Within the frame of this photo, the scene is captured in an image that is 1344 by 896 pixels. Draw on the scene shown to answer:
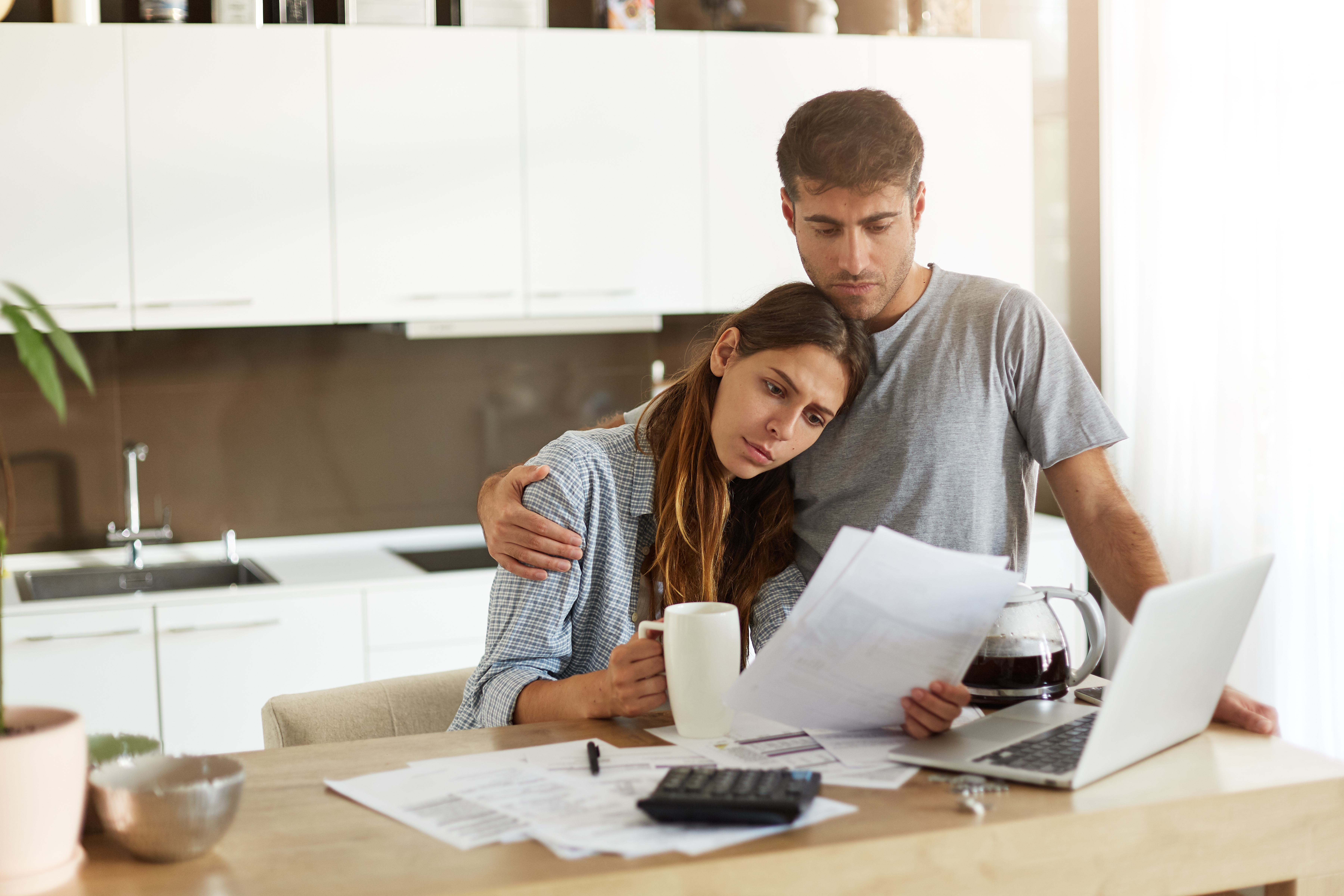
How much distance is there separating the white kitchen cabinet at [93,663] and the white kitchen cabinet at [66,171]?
2.22 feet

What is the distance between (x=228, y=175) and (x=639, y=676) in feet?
6.78

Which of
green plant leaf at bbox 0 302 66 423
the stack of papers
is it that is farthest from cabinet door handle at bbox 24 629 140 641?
green plant leaf at bbox 0 302 66 423

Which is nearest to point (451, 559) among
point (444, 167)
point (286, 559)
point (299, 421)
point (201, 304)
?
point (286, 559)

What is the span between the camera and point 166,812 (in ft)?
2.93

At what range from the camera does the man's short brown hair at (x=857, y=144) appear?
5.08 ft

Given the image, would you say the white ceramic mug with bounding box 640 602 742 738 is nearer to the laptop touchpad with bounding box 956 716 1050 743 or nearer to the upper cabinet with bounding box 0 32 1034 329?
the laptop touchpad with bounding box 956 716 1050 743

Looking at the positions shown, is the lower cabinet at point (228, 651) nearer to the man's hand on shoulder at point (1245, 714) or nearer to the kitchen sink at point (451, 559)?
the kitchen sink at point (451, 559)

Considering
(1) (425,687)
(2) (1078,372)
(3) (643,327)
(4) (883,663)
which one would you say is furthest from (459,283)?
(4) (883,663)

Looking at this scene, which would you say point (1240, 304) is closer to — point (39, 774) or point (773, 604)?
point (773, 604)

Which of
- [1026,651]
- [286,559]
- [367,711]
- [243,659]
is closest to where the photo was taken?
[1026,651]

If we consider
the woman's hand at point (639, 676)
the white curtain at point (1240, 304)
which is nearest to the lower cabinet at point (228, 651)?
the woman's hand at point (639, 676)

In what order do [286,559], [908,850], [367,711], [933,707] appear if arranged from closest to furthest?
[908,850]
[933,707]
[367,711]
[286,559]

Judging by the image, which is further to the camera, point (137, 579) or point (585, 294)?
point (585, 294)

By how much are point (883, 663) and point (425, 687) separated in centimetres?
80
